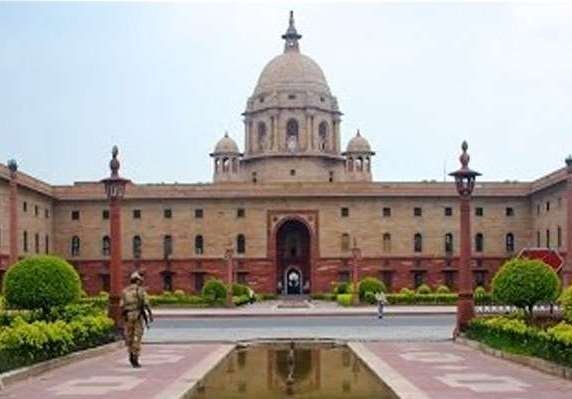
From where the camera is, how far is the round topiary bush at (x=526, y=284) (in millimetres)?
21594

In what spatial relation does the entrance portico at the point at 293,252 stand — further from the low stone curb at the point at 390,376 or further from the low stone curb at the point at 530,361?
the low stone curb at the point at 390,376

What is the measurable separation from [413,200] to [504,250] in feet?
19.7

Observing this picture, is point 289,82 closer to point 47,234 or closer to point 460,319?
point 47,234

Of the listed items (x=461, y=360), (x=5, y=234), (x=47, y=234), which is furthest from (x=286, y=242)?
(x=461, y=360)

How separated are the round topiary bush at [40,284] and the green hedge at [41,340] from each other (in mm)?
2056

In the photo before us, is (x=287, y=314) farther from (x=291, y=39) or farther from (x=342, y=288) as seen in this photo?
(x=291, y=39)

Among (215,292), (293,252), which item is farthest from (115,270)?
(293,252)

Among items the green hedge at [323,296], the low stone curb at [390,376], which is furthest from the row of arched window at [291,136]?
the low stone curb at [390,376]

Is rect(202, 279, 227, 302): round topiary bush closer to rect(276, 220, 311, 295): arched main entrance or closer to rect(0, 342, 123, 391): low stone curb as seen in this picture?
rect(276, 220, 311, 295): arched main entrance

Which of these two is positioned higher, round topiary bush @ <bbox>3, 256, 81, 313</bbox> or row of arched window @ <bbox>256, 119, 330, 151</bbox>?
row of arched window @ <bbox>256, 119, 330, 151</bbox>

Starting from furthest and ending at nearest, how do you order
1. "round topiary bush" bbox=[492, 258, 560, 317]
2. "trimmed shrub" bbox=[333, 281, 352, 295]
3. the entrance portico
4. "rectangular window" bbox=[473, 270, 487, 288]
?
the entrance portico → "rectangular window" bbox=[473, 270, 487, 288] → "trimmed shrub" bbox=[333, 281, 352, 295] → "round topiary bush" bbox=[492, 258, 560, 317]

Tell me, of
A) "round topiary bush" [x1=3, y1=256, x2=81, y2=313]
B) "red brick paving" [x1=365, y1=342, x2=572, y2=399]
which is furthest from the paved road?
"red brick paving" [x1=365, y1=342, x2=572, y2=399]

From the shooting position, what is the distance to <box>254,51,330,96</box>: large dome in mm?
70875

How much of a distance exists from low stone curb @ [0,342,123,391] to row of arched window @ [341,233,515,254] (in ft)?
134
